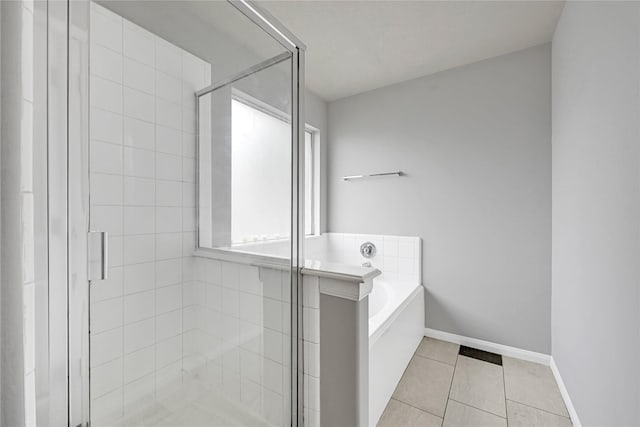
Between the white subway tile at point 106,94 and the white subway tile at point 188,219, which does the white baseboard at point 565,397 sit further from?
the white subway tile at point 106,94

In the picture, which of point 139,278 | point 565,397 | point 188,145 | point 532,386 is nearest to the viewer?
point 139,278

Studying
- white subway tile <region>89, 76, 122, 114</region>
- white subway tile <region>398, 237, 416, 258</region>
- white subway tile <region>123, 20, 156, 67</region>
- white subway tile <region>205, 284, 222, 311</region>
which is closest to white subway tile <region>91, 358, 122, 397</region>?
white subway tile <region>205, 284, 222, 311</region>

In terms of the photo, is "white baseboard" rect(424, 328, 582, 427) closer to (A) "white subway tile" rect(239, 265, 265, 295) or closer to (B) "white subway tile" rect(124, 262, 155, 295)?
(A) "white subway tile" rect(239, 265, 265, 295)

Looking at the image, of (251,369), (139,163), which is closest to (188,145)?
(139,163)

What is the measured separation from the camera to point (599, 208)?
113 cm

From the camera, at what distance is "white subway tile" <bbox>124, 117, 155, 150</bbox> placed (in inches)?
37.9

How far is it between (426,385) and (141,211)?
6.07 feet

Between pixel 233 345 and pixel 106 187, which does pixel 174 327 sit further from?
pixel 106 187

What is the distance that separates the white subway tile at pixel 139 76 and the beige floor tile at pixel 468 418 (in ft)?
6.78

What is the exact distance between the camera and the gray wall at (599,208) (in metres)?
0.88

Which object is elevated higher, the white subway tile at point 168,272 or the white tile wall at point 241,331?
the white subway tile at point 168,272

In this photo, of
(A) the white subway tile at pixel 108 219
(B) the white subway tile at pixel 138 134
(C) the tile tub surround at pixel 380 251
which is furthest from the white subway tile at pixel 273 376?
(C) the tile tub surround at pixel 380 251

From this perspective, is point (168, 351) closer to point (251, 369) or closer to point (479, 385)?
point (251, 369)

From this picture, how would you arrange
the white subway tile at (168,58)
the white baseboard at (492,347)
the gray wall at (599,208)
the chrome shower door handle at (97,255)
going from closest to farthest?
the chrome shower door handle at (97,255), the gray wall at (599,208), the white subway tile at (168,58), the white baseboard at (492,347)
